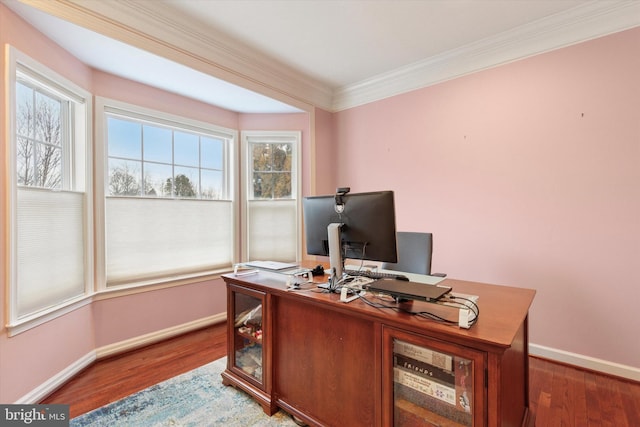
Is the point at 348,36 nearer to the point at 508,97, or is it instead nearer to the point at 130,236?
the point at 508,97

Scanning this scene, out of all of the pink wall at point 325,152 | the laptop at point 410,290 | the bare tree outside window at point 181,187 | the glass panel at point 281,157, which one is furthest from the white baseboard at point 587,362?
the bare tree outside window at point 181,187

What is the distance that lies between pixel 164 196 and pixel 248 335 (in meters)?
1.80

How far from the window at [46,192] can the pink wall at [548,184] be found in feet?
10.0

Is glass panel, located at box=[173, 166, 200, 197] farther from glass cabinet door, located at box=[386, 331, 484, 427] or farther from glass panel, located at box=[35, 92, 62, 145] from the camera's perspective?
glass cabinet door, located at box=[386, 331, 484, 427]

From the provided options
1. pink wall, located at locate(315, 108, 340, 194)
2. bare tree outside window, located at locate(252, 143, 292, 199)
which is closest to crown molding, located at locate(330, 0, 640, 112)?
pink wall, located at locate(315, 108, 340, 194)

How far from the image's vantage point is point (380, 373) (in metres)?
1.32

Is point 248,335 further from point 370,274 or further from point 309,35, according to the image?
point 309,35

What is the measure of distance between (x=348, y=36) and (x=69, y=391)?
3.50 meters

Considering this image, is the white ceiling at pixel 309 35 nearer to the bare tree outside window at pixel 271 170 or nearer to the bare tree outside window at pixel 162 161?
the bare tree outside window at pixel 162 161

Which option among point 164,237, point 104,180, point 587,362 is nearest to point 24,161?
point 104,180

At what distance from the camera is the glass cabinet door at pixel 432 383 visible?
1090mm

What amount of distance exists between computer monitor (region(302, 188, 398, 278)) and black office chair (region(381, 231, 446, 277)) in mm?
847

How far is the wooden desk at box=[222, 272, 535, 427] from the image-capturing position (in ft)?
3.54
